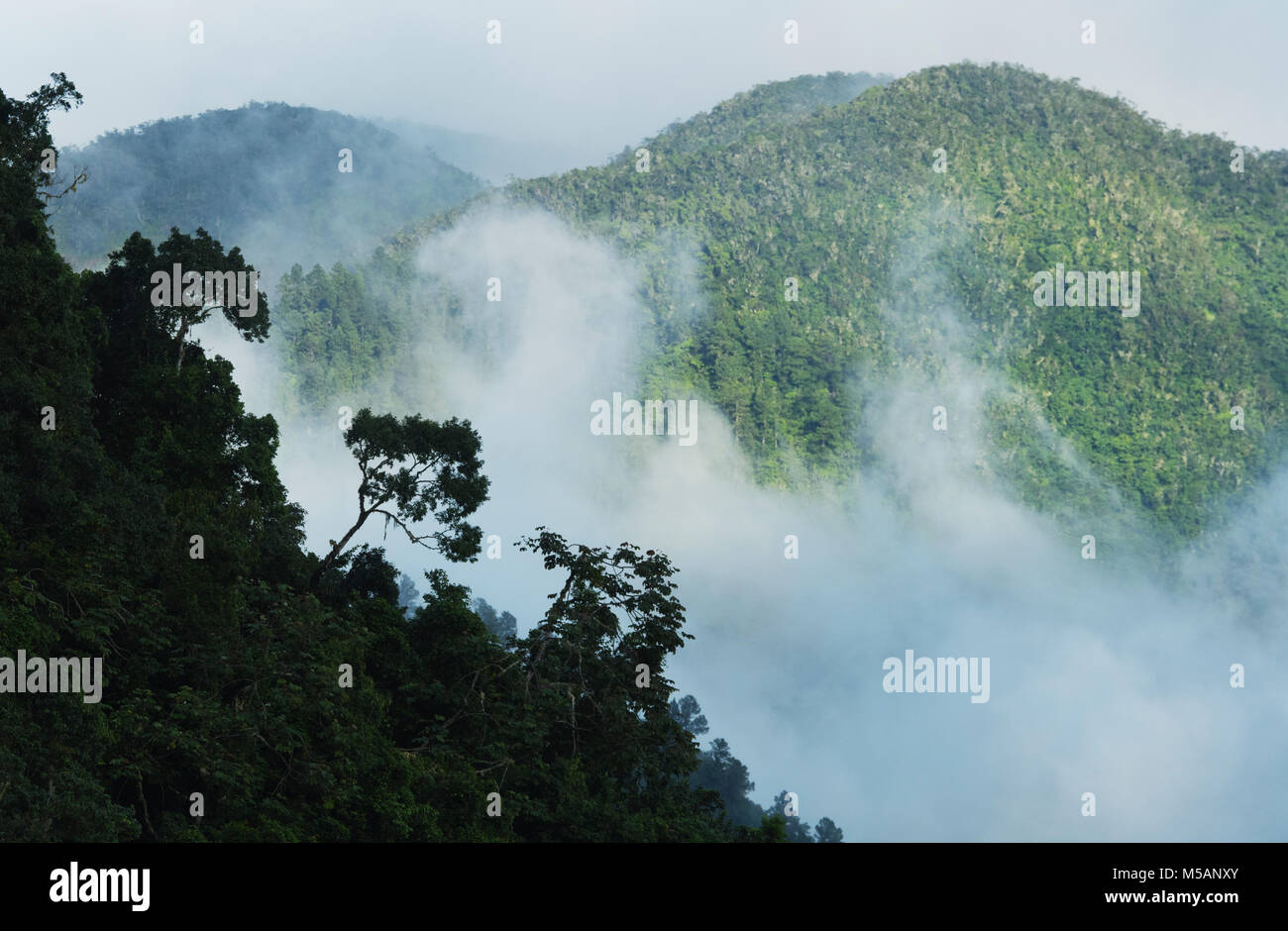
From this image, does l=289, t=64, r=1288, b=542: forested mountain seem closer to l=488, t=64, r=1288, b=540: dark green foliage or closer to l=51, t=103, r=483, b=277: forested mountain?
l=488, t=64, r=1288, b=540: dark green foliage

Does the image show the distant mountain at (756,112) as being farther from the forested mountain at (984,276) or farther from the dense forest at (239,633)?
the dense forest at (239,633)

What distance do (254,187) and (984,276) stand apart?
93975 mm

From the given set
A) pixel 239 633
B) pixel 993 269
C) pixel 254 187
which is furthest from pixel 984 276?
pixel 239 633

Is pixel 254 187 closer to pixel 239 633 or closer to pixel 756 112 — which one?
pixel 756 112

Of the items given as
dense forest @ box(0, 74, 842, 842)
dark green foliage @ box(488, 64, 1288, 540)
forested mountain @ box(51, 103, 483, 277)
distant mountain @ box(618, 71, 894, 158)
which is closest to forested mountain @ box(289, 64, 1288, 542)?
dark green foliage @ box(488, 64, 1288, 540)

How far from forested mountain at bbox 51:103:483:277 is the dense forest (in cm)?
11998

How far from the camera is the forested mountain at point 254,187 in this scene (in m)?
157

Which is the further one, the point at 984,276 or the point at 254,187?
the point at 254,187

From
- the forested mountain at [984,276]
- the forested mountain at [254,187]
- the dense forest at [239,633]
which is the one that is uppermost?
the forested mountain at [254,187]

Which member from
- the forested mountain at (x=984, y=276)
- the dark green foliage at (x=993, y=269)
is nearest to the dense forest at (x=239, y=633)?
the forested mountain at (x=984, y=276)

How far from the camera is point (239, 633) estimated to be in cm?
2322

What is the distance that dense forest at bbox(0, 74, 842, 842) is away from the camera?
1973cm

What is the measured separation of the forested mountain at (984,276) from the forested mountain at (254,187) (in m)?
39.7

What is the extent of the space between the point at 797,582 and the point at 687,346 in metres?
23.2
